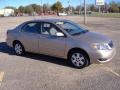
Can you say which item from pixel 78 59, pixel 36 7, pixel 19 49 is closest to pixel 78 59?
pixel 78 59

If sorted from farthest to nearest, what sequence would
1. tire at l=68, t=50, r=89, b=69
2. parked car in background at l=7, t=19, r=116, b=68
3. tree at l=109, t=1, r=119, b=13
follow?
tree at l=109, t=1, r=119, b=13
tire at l=68, t=50, r=89, b=69
parked car in background at l=7, t=19, r=116, b=68

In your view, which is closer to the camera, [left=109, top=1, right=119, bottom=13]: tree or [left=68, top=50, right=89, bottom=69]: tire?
[left=68, top=50, right=89, bottom=69]: tire

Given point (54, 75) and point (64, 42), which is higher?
point (64, 42)

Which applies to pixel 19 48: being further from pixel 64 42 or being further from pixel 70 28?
pixel 64 42

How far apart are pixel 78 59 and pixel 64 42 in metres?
0.75

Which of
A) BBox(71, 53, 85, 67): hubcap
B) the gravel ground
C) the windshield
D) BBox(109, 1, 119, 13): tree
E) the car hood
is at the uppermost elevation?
BBox(109, 1, 119, 13): tree

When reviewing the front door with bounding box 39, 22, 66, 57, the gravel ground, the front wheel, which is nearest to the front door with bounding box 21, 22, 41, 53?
the front door with bounding box 39, 22, 66, 57

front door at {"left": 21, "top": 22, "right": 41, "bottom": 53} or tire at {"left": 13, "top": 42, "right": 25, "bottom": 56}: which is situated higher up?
front door at {"left": 21, "top": 22, "right": 41, "bottom": 53}

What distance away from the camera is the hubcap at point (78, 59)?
8.33m

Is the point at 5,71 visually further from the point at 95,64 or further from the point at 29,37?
the point at 95,64

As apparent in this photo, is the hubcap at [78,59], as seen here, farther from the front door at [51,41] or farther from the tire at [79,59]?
the front door at [51,41]

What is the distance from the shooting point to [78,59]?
839cm

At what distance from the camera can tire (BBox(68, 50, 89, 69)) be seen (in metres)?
8.27

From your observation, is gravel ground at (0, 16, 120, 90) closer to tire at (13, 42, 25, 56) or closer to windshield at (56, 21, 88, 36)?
tire at (13, 42, 25, 56)
